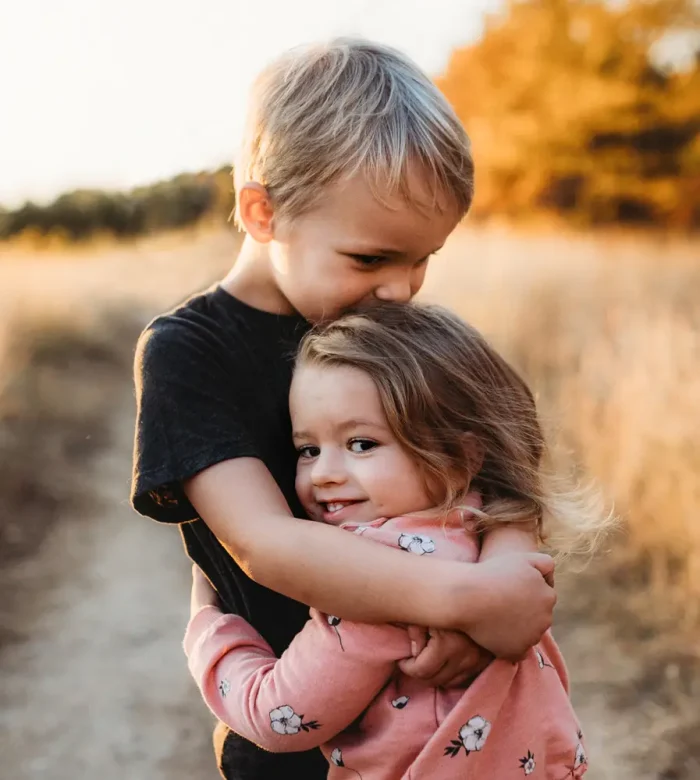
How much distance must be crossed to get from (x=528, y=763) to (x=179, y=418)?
73cm

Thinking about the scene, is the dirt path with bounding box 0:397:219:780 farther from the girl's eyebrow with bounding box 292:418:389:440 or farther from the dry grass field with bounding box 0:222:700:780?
the girl's eyebrow with bounding box 292:418:389:440

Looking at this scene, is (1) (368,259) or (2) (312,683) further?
(1) (368,259)

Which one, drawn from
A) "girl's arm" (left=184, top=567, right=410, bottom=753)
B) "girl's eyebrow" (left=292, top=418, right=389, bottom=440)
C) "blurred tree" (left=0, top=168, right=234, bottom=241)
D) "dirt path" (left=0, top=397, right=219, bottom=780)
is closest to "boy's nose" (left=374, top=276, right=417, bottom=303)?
"girl's eyebrow" (left=292, top=418, right=389, bottom=440)

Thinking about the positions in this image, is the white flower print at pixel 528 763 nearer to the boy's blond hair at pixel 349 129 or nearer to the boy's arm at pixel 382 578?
the boy's arm at pixel 382 578

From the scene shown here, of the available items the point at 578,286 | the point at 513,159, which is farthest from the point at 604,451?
the point at 513,159

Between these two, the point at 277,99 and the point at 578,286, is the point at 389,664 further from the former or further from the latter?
the point at 578,286

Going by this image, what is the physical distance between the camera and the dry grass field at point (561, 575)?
346 centimetres

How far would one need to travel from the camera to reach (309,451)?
5.16 feet

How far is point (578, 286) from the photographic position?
7.03m

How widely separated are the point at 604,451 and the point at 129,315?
5851 millimetres

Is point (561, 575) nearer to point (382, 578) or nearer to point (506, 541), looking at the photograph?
point (506, 541)

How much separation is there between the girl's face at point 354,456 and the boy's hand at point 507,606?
180mm

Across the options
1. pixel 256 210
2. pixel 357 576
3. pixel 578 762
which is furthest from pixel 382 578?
pixel 256 210

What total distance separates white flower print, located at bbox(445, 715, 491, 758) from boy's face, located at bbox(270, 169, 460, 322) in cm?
70
